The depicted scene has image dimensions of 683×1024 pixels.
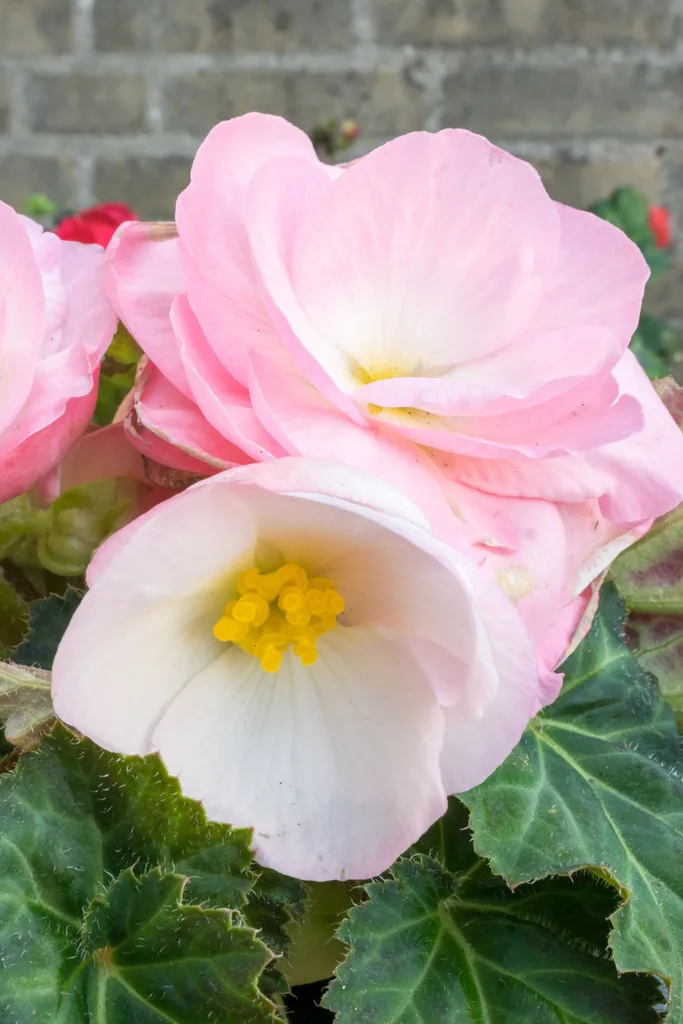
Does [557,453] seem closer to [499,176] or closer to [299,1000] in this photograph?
[499,176]

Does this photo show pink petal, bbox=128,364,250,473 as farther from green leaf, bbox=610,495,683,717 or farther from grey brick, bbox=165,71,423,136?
grey brick, bbox=165,71,423,136

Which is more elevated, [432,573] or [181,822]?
[432,573]

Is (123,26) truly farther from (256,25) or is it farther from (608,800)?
(608,800)

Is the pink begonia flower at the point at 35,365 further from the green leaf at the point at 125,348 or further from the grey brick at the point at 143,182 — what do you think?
the grey brick at the point at 143,182

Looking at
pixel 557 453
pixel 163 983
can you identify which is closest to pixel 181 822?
pixel 163 983

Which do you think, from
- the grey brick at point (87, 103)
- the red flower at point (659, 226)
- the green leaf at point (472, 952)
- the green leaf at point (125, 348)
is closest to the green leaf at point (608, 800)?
the green leaf at point (472, 952)

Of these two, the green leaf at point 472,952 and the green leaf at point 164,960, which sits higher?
the green leaf at point 164,960

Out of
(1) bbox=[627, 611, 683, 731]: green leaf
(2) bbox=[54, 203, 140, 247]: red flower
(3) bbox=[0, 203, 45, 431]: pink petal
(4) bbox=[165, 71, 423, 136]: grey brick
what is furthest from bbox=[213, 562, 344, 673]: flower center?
(4) bbox=[165, 71, 423, 136]: grey brick
